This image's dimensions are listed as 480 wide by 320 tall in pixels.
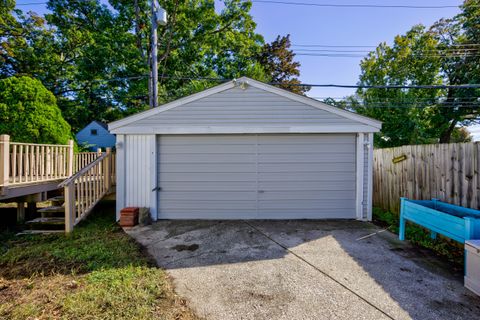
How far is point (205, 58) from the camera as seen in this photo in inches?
595

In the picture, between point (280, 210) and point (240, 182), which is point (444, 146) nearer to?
point (280, 210)

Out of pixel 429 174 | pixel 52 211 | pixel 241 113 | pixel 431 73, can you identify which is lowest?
pixel 52 211

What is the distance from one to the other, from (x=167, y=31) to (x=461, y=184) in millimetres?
14526

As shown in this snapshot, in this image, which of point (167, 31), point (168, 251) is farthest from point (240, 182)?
point (167, 31)

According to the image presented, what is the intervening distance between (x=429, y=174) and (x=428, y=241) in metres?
1.31

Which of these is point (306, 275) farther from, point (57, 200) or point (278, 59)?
point (278, 59)

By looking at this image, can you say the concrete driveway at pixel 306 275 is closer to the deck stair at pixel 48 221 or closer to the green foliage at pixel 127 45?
the deck stair at pixel 48 221

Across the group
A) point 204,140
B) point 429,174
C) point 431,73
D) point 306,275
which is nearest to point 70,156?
point 204,140

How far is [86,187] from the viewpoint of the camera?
4918 mm

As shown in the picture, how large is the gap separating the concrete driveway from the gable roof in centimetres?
235

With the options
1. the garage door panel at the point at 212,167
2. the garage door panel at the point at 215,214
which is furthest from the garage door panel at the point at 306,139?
the garage door panel at the point at 215,214

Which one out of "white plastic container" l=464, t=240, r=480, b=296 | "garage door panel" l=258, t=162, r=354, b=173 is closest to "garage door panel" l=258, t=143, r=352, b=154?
"garage door panel" l=258, t=162, r=354, b=173

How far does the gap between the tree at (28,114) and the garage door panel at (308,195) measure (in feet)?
19.9

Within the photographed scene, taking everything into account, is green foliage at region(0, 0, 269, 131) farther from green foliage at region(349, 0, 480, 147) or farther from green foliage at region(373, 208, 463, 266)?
green foliage at region(373, 208, 463, 266)
